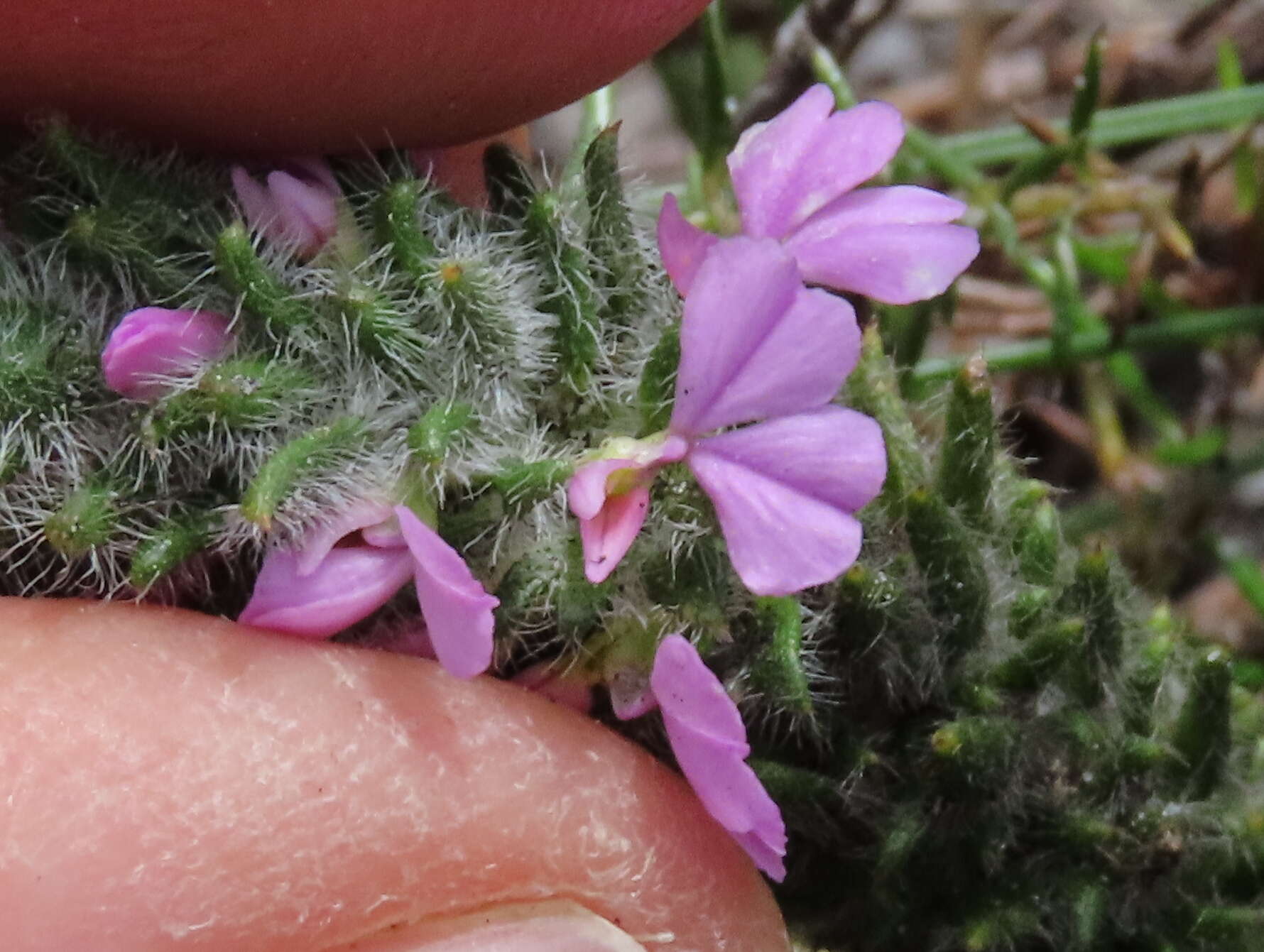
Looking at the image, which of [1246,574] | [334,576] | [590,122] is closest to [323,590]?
[334,576]

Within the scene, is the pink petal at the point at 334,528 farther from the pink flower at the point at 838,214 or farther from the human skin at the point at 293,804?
the pink flower at the point at 838,214

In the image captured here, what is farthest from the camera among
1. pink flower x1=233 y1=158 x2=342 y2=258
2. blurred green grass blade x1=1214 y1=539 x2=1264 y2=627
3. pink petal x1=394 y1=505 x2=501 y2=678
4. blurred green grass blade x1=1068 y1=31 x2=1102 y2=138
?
blurred green grass blade x1=1214 y1=539 x2=1264 y2=627

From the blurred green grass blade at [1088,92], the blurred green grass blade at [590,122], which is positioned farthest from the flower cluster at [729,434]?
the blurred green grass blade at [1088,92]

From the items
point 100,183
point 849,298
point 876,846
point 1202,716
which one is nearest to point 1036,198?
point 849,298

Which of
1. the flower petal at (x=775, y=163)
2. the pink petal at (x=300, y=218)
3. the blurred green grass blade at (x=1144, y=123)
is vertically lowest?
the blurred green grass blade at (x=1144, y=123)

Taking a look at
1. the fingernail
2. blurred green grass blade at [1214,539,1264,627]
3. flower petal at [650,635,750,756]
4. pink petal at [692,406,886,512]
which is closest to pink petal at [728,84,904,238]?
pink petal at [692,406,886,512]

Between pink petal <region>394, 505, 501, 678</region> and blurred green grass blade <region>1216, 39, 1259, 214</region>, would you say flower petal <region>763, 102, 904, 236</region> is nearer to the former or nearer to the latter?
pink petal <region>394, 505, 501, 678</region>

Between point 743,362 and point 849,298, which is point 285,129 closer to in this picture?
point 743,362
